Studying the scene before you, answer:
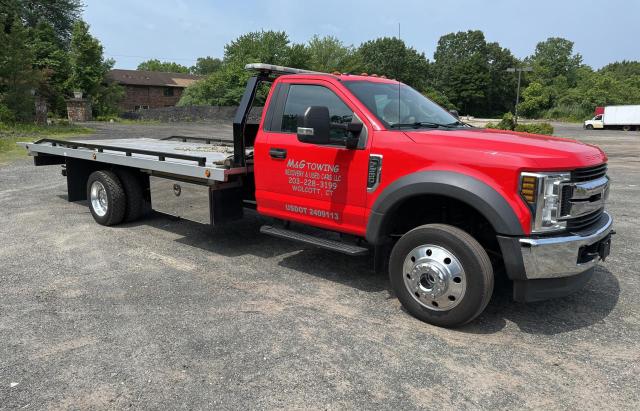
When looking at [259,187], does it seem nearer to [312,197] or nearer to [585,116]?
[312,197]

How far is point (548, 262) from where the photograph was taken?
3.69m

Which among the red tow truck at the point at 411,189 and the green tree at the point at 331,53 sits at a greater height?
the green tree at the point at 331,53

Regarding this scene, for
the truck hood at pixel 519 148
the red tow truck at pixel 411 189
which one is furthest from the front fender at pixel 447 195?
the truck hood at pixel 519 148

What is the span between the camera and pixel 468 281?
388 cm

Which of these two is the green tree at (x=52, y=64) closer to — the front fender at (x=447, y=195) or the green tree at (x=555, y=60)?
the front fender at (x=447, y=195)

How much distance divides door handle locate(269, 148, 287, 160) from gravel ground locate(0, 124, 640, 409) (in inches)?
49.9

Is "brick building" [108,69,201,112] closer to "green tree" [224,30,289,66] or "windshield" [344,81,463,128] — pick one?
"green tree" [224,30,289,66]

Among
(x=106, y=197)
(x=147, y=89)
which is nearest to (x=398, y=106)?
(x=106, y=197)

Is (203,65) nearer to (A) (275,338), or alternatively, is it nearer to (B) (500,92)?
(B) (500,92)

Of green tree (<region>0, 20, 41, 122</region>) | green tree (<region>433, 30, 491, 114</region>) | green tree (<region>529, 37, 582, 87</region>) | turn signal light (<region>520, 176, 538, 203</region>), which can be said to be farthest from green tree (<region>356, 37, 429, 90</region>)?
turn signal light (<region>520, 176, 538, 203</region>)

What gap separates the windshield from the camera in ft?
15.6

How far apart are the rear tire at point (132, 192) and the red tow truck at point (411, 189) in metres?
0.92

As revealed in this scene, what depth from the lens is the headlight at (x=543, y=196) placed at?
11.9 ft

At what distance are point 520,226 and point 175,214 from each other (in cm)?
413
